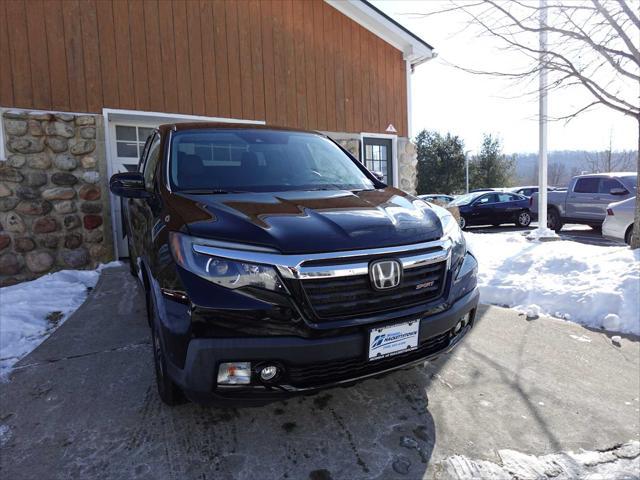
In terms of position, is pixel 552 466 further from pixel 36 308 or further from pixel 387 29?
pixel 387 29

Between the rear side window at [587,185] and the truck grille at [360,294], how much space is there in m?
12.5

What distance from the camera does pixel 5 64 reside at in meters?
5.53

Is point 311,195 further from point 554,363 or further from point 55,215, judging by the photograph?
point 55,215

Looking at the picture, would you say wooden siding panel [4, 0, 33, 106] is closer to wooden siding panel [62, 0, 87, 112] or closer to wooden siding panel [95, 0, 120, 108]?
wooden siding panel [62, 0, 87, 112]

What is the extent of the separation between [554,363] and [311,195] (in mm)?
2286

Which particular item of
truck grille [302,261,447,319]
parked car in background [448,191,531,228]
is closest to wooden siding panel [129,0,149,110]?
truck grille [302,261,447,319]

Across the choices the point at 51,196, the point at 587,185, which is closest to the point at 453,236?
the point at 51,196

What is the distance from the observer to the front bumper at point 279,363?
1.81m

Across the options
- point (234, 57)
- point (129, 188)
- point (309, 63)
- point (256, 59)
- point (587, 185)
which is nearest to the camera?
point (129, 188)

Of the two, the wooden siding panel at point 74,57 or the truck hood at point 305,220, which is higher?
the wooden siding panel at point 74,57

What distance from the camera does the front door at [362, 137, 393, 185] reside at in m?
9.08

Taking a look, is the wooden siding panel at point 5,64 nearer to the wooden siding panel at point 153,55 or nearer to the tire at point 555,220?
the wooden siding panel at point 153,55

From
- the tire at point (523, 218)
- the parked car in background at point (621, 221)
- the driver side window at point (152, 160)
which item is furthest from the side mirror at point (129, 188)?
the tire at point (523, 218)

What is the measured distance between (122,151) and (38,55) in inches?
65.1
